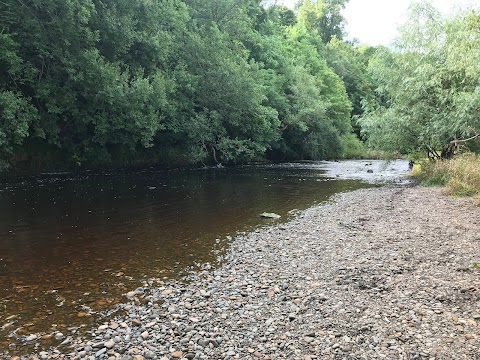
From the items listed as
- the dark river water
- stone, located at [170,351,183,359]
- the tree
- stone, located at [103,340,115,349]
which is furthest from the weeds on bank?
the tree

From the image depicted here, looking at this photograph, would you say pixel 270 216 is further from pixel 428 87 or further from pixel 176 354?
pixel 428 87

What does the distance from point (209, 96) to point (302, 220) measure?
26804 millimetres

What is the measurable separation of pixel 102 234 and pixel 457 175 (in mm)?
17739

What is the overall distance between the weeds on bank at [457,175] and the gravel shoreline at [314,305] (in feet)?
27.1

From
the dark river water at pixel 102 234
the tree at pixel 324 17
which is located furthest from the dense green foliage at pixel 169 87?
the tree at pixel 324 17

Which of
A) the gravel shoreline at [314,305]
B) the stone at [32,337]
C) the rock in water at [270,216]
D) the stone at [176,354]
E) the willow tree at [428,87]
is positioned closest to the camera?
the stone at [176,354]

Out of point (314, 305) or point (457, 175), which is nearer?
point (314, 305)

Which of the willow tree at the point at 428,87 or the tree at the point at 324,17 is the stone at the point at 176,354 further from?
the tree at the point at 324,17

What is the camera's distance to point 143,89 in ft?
90.6

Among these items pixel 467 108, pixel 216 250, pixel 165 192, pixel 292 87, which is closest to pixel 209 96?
pixel 292 87

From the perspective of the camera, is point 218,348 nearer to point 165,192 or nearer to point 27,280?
point 27,280

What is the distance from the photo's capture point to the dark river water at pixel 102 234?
7.18m

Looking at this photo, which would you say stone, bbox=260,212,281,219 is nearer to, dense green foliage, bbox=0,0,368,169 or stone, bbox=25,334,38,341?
stone, bbox=25,334,38,341

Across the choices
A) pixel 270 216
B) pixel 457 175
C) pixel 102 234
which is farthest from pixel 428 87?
pixel 102 234
